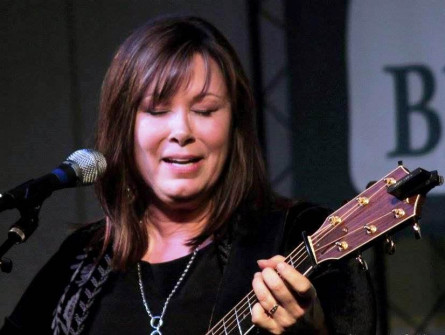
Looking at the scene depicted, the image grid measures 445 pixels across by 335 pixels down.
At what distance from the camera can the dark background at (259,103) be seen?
10.6 ft

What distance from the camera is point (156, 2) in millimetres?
3504

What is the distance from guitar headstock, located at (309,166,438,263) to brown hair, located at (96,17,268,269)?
373 millimetres

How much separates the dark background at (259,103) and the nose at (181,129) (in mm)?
1453

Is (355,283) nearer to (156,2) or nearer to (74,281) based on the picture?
(74,281)

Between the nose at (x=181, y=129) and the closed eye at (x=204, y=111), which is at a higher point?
the closed eye at (x=204, y=111)

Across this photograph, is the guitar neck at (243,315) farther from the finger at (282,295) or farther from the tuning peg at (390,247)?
the tuning peg at (390,247)

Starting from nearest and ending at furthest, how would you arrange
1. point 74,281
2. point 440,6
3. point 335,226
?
point 335,226
point 74,281
point 440,6

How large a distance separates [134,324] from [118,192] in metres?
0.36

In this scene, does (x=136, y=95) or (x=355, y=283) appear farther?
(x=136, y=95)

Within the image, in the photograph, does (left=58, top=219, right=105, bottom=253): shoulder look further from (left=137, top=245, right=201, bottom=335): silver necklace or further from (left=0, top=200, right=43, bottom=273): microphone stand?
(left=0, top=200, right=43, bottom=273): microphone stand

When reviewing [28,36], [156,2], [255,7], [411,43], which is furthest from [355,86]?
[28,36]

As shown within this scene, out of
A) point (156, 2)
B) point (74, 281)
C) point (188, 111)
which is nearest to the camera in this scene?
point (188, 111)

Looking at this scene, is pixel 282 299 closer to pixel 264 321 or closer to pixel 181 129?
pixel 264 321

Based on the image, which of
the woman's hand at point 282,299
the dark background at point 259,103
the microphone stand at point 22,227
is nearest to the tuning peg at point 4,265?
the microphone stand at point 22,227
